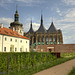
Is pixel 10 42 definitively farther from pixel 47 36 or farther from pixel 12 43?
pixel 47 36

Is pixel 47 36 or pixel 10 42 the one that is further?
pixel 47 36

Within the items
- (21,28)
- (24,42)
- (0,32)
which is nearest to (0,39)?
(0,32)

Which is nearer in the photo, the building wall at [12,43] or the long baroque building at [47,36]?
the building wall at [12,43]

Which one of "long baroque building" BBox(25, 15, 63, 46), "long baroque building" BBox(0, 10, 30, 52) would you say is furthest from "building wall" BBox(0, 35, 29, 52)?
"long baroque building" BBox(25, 15, 63, 46)

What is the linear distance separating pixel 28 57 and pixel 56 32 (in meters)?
61.7

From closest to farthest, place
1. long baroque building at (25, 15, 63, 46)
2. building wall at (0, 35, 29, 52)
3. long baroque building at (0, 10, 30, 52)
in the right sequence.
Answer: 1. building wall at (0, 35, 29, 52)
2. long baroque building at (0, 10, 30, 52)
3. long baroque building at (25, 15, 63, 46)

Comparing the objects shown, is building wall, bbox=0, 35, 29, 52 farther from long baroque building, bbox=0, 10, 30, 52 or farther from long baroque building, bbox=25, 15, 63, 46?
long baroque building, bbox=25, 15, 63, 46

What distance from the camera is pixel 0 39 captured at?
3153cm

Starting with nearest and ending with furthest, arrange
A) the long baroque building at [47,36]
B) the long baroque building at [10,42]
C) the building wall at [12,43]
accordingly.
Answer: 1. the building wall at [12,43]
2. the long baroque building at [10,42]
3. the long baroque building at [47,36]

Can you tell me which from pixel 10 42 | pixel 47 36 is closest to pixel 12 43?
pixel 10 42

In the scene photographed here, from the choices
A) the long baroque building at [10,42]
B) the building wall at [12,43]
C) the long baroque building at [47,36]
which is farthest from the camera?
the long baroque building at [47,36]

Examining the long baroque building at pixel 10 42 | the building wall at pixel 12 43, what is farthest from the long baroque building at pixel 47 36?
the long baroque building at pixel 10 42

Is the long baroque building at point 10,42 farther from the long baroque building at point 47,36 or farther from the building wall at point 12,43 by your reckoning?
the long baroque building at point 47,36

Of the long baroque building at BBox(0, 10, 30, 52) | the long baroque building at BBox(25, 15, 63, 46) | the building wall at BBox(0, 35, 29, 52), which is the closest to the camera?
the building wall at BBox(0, 35, 29, 52)
